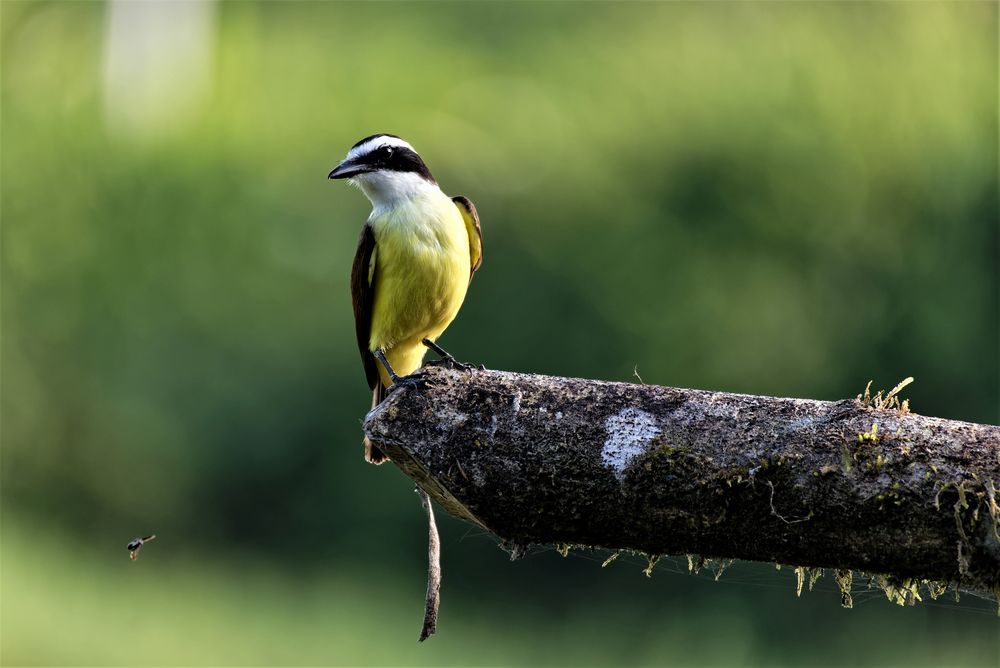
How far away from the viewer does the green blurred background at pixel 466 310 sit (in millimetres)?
8219

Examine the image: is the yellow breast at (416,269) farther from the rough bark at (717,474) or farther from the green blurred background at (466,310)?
the green blurred background at (466,310)

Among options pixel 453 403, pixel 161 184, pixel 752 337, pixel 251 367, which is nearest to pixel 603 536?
pixel 453 403

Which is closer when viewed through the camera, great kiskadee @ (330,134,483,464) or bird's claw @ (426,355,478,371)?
bird's claw @ (426,355,478,371)

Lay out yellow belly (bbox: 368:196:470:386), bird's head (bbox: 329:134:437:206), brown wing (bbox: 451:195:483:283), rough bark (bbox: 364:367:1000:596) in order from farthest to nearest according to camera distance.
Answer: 1. brown wing (bbox: 451:195:483:283)
2. bird's head (bbox: 329:134:437:206)
3. yellow belly (bbox: 368:196:470:386)
4. rough bark (bbox: 364:367:1000:596)

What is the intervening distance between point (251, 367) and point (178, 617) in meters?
2.15

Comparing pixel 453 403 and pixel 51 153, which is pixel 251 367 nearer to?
pixel 51 153

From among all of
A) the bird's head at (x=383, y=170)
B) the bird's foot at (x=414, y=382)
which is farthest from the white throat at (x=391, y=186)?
the bird's foot at (x=414, y=382)

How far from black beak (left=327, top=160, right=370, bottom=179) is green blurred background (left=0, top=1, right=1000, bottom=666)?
4362mm

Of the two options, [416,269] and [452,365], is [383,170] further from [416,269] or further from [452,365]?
[452,365]

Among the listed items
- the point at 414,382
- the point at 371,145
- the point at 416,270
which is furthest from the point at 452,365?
the point at 371,145

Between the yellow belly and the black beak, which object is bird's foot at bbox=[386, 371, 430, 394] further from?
the black beak

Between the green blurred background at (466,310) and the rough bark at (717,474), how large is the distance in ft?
16.6

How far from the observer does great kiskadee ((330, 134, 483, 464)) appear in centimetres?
392

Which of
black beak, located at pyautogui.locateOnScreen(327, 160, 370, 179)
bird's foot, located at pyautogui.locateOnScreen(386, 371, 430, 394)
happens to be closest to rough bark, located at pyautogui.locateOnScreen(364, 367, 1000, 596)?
bird's foot, located at pyautogui.locateOnScreen(386, 371, 430, 394)
